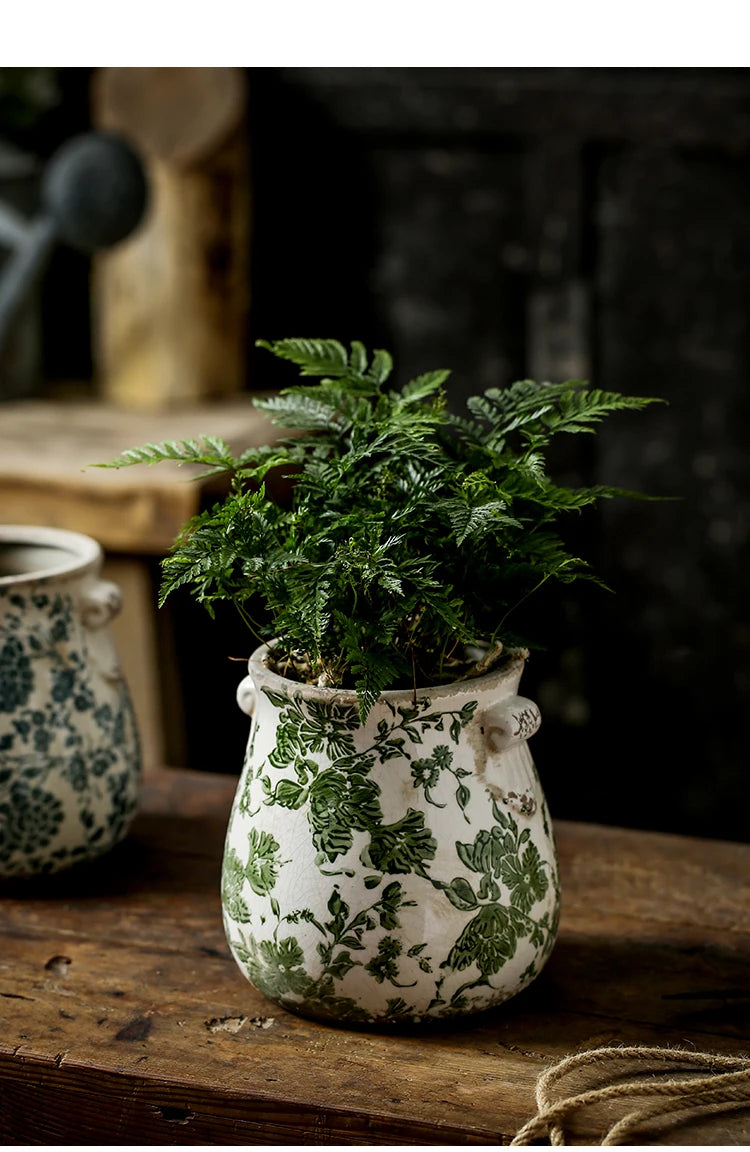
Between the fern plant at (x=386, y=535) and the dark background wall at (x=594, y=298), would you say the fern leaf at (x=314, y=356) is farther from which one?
the dark background wall at (x=594, y=298)

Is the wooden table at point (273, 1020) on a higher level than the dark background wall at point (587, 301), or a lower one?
lower

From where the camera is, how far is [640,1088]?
0.77 meters

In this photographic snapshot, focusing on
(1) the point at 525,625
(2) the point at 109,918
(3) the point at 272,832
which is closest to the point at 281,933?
(3) the point at 272,832

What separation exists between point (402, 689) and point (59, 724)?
31 centimetres

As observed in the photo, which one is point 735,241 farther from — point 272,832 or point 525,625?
point 272,832

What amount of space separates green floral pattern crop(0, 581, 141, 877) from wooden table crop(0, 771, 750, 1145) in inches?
2.4

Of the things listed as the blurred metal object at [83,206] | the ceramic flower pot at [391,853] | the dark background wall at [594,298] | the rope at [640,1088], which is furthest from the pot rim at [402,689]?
the dark background wall at [594,298]

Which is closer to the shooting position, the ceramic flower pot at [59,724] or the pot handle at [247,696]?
the pot handle at [247,696]

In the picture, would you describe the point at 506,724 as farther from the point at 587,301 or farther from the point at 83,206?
the point at 587,301

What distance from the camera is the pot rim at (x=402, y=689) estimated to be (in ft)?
2.58

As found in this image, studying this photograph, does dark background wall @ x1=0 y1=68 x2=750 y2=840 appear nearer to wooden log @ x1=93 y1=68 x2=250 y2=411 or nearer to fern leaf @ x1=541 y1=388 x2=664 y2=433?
wooden log @ x1=93 y1=68 x2=250 y2=411

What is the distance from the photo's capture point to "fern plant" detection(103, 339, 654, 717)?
2.52 feet

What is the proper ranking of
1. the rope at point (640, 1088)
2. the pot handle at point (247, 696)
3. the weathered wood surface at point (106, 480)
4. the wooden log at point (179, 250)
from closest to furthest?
the rope at point (640, 1088) < the pot handle at point (247, 696) < the weathered wood surface at point (106, 480) < the wooden log at point (179, 250)

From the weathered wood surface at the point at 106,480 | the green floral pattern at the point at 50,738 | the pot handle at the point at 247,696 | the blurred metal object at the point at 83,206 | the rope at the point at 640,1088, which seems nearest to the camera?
the rope at the point at 640,1088
